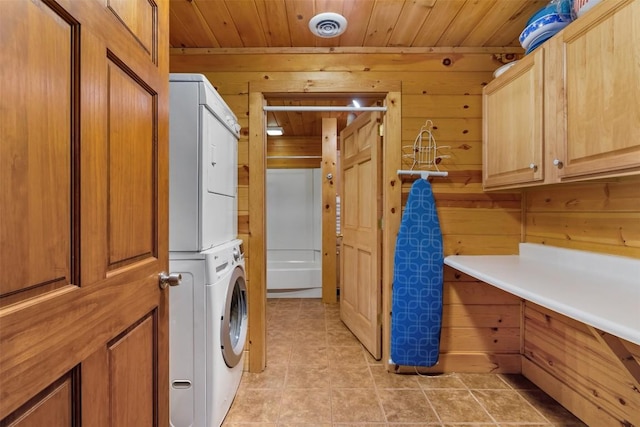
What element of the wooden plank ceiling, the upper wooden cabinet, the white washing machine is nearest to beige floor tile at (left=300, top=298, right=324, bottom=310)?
the white washing machine

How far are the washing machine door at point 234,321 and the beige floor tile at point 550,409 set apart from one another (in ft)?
5.54

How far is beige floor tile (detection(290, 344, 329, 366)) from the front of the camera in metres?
2.28

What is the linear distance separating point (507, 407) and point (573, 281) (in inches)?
34.5

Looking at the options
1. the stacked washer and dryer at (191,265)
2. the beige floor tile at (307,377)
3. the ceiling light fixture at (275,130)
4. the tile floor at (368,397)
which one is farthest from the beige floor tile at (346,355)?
the ceiling light fixture at (275,130)

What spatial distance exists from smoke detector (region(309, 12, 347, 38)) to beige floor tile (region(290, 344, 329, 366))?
84.7 inches

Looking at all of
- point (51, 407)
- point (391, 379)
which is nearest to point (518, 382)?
point (391, 379)

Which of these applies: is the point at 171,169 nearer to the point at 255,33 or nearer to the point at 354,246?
the point at 255,33

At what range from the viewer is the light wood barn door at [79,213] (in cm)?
52

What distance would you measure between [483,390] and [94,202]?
2.22 m

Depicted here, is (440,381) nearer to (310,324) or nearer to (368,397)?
(368,397)

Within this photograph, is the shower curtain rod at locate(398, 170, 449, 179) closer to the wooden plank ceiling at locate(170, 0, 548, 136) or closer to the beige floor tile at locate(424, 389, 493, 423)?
the wooden plank ceiling at locate(170, 0, 548, 136)

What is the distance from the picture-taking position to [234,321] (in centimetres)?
189

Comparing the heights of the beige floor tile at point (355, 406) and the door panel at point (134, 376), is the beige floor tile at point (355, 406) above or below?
below

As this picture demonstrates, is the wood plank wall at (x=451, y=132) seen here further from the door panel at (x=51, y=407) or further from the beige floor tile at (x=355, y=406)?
the door panel at (x=51, y=407)
